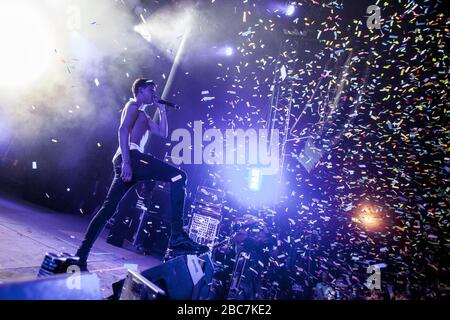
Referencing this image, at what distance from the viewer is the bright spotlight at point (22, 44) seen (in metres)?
6.94

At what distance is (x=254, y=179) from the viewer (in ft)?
29.1

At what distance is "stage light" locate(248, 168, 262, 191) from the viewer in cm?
878

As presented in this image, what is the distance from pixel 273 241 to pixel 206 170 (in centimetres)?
375

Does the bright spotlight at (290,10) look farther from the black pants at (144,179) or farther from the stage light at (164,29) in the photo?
the black pants at (144,179)

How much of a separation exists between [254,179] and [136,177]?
20.5ft

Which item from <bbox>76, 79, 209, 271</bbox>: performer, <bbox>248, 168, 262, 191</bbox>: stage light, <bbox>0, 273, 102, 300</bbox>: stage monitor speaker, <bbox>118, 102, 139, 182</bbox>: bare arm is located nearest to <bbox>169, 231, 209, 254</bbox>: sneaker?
<bbox>76, 79, 209, 271</bbox>: performer

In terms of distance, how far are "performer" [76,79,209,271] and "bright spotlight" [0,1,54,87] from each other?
256 inches

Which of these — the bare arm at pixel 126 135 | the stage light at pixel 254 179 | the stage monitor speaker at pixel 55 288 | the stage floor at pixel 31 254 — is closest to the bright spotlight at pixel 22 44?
the stage floor at pixel 31 254

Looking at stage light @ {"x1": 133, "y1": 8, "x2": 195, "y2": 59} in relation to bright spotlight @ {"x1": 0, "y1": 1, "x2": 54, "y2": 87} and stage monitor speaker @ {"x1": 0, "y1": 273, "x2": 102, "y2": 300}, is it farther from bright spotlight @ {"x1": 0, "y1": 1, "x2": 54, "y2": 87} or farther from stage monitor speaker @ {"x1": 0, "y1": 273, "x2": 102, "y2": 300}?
stage monitor speaker @ {"x1": 0, "y1": 273, "x2": 102, "y2": 300}

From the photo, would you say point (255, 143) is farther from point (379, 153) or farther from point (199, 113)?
point (379, 153)

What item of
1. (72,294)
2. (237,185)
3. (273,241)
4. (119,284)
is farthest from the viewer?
(237,185)

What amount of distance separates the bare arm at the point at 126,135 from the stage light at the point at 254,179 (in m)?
6.12

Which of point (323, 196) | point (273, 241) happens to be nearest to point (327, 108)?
point (323, 196)

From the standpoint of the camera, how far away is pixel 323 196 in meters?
8.92
